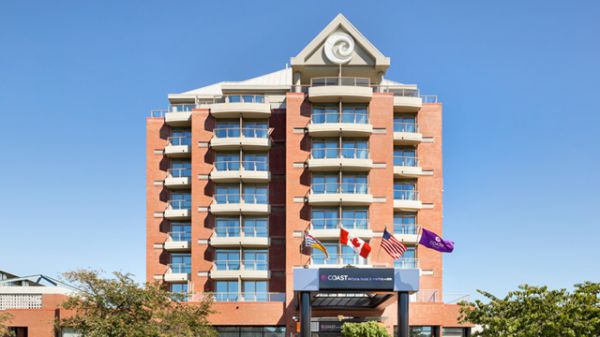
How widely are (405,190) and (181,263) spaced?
20.8 m

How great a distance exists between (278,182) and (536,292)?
1082 inches

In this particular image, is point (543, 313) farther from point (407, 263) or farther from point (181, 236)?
point (181, 236)

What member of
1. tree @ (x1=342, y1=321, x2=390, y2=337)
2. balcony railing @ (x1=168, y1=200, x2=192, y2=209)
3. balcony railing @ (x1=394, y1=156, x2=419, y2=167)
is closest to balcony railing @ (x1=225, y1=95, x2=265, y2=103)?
balcony railing @ (x1=168, y1=200, x2=192, y2=209)

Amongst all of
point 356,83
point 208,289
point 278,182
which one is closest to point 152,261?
point 208,289

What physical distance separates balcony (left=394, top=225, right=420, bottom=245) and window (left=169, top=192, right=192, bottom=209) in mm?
18461

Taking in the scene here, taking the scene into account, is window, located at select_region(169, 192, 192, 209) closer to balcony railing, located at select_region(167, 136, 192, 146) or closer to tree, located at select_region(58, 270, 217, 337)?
balcony railing, located at select_region(167, 136, 192, 146)

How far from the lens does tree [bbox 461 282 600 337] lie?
120 ft

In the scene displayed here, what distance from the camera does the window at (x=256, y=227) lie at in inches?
2365

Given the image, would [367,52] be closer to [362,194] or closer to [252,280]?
[362,194]

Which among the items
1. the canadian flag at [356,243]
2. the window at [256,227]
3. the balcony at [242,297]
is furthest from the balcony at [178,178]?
the canadian flag at [356,243]

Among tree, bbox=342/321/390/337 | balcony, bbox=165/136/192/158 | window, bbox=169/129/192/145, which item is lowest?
tree, bbox=342/321/390/337

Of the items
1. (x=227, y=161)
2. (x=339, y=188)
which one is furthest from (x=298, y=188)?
(x=227, y=161)

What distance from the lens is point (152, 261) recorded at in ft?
205

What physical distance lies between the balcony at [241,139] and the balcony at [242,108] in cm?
129
